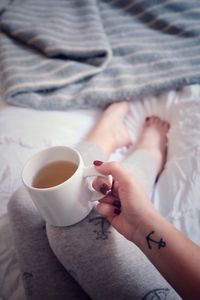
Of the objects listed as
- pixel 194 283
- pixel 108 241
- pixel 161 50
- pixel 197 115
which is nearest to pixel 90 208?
pixel 108 241

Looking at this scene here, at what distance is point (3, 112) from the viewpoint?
0.76 m

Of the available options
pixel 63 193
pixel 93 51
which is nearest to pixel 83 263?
pixel 63 193

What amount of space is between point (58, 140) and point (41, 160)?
0.81 ft

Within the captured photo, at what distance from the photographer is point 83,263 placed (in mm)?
471

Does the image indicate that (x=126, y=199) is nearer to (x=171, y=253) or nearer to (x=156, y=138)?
(x=171, y=253)

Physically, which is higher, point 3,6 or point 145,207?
point 3,6

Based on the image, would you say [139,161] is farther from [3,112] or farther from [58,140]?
[3,112]

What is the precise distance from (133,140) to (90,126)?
0.12 metres

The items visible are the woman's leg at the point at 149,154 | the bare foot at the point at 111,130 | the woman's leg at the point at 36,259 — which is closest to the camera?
the woman's leg at the point at 36,259

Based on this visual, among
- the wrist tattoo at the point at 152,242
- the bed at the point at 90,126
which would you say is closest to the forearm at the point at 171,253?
the wrist tattoo at the point at 152,242

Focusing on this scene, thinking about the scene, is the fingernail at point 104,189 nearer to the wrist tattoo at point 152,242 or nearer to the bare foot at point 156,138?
the wrist tattoo at point 152,242

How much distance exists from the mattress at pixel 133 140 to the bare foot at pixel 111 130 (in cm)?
3

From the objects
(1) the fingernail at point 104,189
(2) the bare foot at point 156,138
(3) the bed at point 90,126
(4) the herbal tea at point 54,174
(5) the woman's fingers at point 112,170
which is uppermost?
(5) the woman's fingers at point 112,170

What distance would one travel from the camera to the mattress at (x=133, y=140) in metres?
0.54
